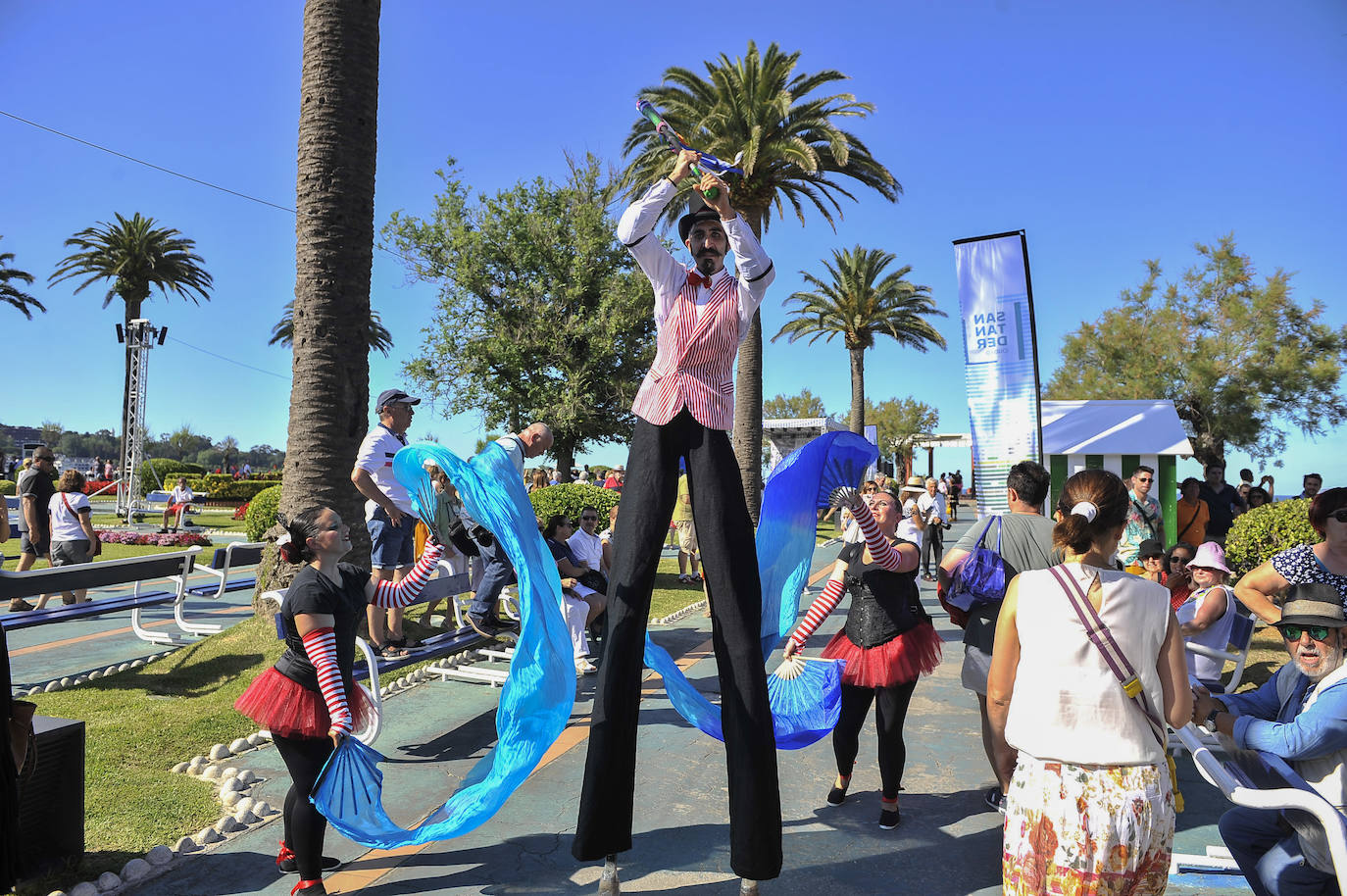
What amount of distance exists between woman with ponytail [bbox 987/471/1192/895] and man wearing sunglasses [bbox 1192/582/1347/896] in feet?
1.34

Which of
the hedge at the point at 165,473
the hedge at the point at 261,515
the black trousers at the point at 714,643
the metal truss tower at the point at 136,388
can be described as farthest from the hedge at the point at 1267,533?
the hedge at the point at 165,473

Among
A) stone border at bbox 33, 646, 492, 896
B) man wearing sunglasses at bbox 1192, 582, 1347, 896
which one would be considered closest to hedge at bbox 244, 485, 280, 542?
stone border at bbox 33, 646, 492, 896

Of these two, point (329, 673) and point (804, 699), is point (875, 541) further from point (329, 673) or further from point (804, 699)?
point (329, 673)

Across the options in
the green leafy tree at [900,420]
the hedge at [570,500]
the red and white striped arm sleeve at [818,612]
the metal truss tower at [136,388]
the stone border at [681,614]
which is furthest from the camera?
the green leafy tree at [900,420]

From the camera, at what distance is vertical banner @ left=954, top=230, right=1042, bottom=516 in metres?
9.43

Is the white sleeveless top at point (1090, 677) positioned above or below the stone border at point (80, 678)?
above

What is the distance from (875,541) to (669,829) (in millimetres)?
1668

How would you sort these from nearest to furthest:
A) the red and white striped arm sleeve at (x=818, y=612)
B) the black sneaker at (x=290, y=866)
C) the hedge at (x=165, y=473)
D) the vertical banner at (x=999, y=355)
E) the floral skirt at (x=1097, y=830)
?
the floral skirt at (x=1097, y=830)
the black sneaker at (x=290, y=866)
the red and white striped arm sleeve at (x=818, y=612)
the vertical banner at (x=999, y=355)
the hedge at (x=165, y=473)

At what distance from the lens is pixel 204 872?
333 centimetres

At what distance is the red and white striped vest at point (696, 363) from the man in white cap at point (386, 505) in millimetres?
2687

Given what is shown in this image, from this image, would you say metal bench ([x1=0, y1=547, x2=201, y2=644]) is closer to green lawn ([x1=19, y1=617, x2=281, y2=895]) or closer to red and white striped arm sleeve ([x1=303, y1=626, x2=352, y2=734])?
green lawn ([x1=19, y1=617, x2=281, y2=895])

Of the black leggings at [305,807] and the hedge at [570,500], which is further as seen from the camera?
the hedge at [570,500]

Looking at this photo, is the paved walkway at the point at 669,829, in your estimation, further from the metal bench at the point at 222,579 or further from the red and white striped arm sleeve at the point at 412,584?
the metal bench at the point at 222,579

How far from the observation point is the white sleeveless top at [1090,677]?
2.29m
